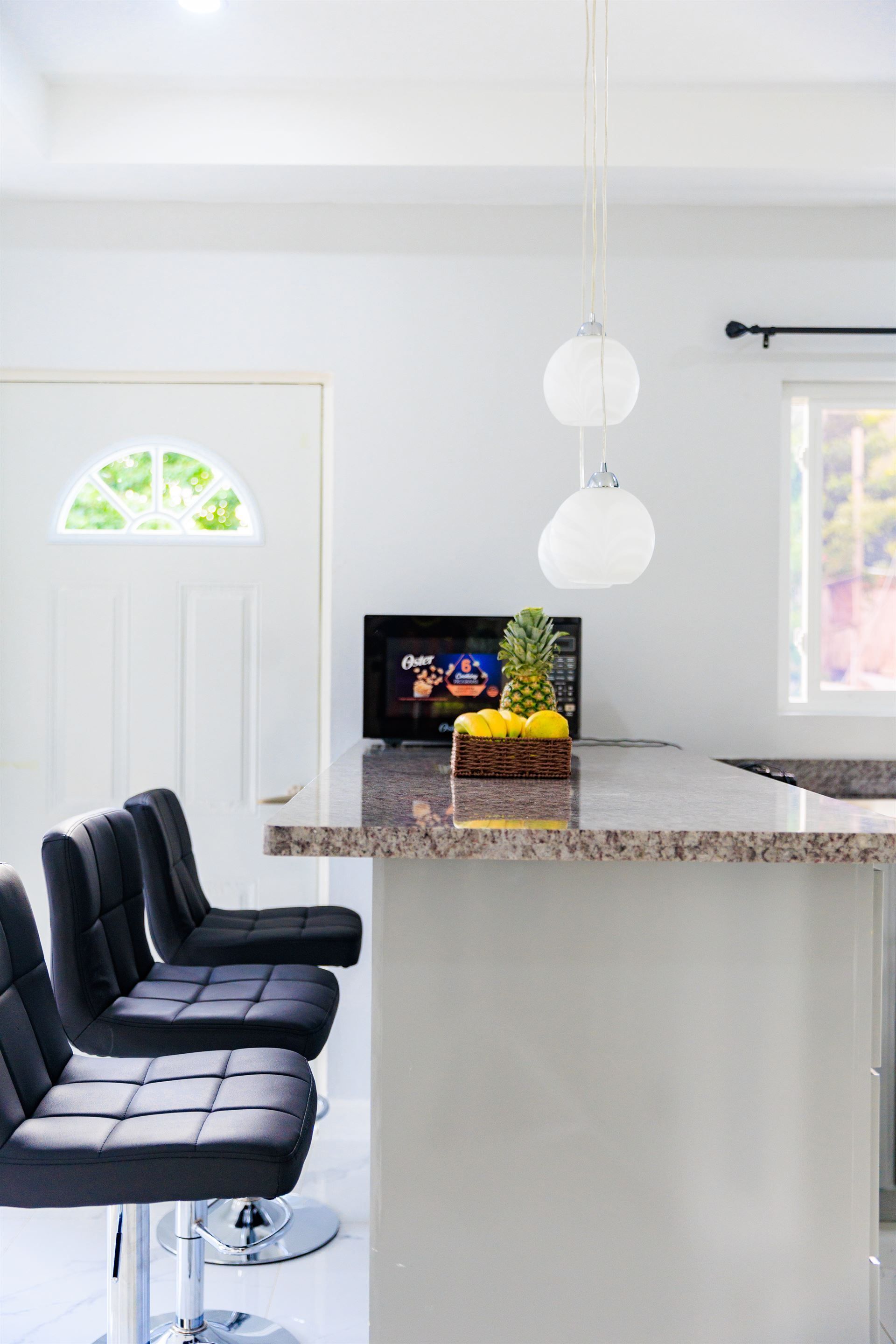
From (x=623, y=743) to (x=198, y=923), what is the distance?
1185 millimetres

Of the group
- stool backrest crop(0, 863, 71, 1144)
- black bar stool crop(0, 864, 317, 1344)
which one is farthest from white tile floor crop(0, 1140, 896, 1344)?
stool backrest crop(0, 863, 71, 1144)

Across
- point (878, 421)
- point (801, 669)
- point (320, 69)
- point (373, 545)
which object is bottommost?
point (801, 669)

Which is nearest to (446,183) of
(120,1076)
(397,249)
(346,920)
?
(397,249)

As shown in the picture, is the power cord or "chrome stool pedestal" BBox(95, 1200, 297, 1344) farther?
the power cord

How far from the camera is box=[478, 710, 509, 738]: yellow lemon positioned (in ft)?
6.53

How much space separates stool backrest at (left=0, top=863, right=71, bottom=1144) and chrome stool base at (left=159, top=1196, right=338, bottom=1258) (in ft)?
2.91

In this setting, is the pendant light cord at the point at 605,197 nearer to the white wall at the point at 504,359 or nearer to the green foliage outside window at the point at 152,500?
the white wall at the point at 504,359

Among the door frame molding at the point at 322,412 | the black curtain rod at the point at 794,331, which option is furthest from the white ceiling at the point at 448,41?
the door frame molding at the point at 322,412

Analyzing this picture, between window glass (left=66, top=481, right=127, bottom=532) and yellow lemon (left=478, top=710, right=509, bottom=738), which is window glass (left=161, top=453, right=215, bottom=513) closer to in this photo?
window glass (left=66, top=481, right=127, bottom=532)

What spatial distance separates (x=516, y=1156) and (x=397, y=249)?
234 cm

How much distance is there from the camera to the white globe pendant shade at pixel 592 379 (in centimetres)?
184

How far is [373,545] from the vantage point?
2947 mm

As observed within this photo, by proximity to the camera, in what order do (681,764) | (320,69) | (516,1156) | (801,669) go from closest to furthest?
(516,1156) → (681,764) → (320,69) → (801,669)

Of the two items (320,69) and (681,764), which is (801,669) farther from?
(320,69)
